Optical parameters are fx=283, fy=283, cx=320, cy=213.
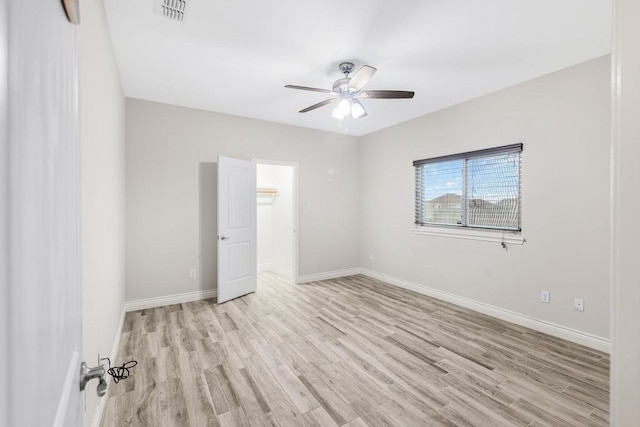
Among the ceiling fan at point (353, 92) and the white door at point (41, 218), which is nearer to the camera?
the white door at point (41, 218)

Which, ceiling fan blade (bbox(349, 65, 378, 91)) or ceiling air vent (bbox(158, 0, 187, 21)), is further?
ceiling fan blade (bbox(349, 65, 378, 91))

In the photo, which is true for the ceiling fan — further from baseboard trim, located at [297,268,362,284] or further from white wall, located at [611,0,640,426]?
baseboard trim, located at [297,268,362,284]

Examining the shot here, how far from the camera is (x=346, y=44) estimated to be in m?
2.46

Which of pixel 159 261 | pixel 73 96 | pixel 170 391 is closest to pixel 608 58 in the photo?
pixel 73 96

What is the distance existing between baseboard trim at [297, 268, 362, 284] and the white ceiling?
9.80 ft

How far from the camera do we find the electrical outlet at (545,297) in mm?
3023

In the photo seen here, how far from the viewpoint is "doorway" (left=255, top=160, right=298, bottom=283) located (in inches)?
197

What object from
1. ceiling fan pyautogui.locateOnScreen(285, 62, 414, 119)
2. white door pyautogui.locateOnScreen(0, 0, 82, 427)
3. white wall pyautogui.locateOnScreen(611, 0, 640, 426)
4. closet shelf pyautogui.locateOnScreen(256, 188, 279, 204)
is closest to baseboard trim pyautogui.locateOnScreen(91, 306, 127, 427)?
white door pyautogui.locateOnScreen(0, 0, 82, 427)

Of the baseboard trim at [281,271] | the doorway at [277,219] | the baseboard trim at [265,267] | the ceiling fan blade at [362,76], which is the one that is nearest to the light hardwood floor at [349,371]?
the baseboard trim at [281,271]

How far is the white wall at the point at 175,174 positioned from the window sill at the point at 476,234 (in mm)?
2059

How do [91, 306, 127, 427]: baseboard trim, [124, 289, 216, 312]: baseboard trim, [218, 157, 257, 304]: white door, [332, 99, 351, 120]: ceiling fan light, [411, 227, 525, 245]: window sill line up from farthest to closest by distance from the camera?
[218, 157, 257, 304]: white door → [124, 289, 216, 312]: baseboard trim → [411, 227, 525, 245]: window sill → [332, 99, 351, 120]: ceiling fan light → [91, 306, 127, 427]: baseboard trim

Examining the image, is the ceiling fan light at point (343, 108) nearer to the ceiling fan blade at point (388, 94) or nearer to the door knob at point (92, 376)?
the ceiling fan blade at point (388, 94)

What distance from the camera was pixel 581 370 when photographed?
2369mm

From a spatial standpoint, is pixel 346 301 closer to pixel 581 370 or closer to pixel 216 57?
pixel 581 370
